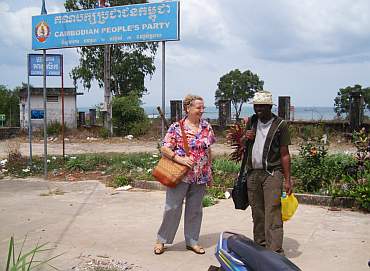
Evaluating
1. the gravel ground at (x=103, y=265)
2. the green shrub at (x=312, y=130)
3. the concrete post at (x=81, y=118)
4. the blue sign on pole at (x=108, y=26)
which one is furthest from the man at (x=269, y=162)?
the concrete post at (x=81, y=118)

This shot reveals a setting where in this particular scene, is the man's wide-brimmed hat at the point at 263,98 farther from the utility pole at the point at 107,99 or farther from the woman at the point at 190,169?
the utility pole at the point at 107,99

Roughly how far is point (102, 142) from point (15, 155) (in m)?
8.60

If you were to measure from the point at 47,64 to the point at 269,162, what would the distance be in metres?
7.79

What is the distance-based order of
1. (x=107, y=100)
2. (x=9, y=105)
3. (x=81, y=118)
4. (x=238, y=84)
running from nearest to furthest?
(x=107, y=100) → (x=81, y=118) → (x=9, y=105) → (x=238, y=84)

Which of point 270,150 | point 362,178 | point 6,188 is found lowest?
point 6,188

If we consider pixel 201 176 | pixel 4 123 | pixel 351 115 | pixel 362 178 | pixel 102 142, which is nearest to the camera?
pixel 201 176

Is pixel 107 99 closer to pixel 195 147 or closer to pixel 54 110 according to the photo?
pixel 54 110

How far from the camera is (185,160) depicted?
4.76 m

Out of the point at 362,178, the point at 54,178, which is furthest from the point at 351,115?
the point at 54,178

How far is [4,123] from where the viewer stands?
28.8 m

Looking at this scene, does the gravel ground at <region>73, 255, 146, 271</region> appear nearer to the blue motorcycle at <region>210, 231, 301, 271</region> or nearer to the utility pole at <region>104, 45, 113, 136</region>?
the blue motorcycle at <region>210, 231, 301, 271</region>

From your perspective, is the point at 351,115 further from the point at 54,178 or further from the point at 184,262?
the point at 184,262

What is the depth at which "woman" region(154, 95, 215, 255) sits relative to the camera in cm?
484

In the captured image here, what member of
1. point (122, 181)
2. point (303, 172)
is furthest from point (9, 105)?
point (303, 172)
